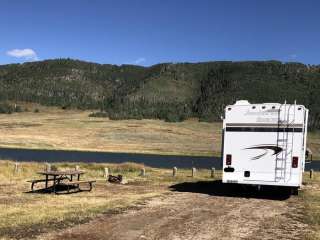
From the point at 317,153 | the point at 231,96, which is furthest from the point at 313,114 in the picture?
the point at 317,153

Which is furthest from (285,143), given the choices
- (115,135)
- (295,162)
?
(115,135)

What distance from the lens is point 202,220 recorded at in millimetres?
14023

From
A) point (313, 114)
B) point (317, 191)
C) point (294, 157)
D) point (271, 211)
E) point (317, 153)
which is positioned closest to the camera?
point (271, 211)

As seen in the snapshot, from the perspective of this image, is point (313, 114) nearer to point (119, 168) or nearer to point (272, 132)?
point (119, 168)

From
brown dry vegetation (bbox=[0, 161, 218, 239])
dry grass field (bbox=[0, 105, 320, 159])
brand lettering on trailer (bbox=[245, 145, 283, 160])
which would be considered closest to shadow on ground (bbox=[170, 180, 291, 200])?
brown dry vegetation (bbox=[0, 161, 218, 239])

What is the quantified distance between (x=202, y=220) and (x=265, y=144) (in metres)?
6.16

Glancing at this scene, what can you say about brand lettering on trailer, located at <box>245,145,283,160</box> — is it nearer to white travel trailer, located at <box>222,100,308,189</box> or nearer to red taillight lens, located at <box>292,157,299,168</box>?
white travel trailer, located at <box>222,100,308,189</box>

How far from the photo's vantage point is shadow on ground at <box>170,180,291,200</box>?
2049 cm

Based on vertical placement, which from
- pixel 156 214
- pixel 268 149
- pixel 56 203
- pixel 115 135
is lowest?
pixel 115 135

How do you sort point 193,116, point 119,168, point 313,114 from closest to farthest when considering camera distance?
point 119,168, point 313,114, point 193,116

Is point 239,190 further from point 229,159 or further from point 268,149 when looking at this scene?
point 268,149

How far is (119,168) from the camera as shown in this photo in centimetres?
3466

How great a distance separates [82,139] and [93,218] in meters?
115

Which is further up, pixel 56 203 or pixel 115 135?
pixel 56 203
